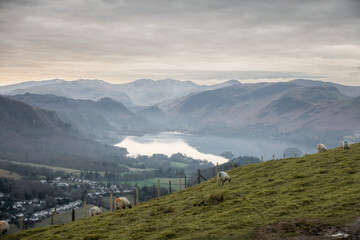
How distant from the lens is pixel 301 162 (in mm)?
46781

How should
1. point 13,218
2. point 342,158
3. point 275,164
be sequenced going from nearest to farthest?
point 342,158
point 275,164
point 13,218

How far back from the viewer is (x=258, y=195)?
107 ft

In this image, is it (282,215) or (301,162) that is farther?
(301,162)

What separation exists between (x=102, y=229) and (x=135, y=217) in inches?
161

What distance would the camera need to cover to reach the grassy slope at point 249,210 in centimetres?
2353

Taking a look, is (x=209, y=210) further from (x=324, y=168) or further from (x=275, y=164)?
(x=275, y=164)

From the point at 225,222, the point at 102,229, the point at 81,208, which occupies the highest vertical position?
the point at 225,222

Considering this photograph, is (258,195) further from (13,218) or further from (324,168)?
(13,218)

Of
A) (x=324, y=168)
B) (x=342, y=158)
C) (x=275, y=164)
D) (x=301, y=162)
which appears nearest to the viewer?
(x=324, y=168)

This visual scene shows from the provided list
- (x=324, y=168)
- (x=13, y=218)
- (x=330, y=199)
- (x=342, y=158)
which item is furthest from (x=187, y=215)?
(x=13, y=218)

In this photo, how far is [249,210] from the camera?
27.6 metres

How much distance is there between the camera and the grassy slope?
77.2 feet

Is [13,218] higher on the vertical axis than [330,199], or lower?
lower

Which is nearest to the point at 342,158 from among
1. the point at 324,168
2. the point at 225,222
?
the point at 324,168
